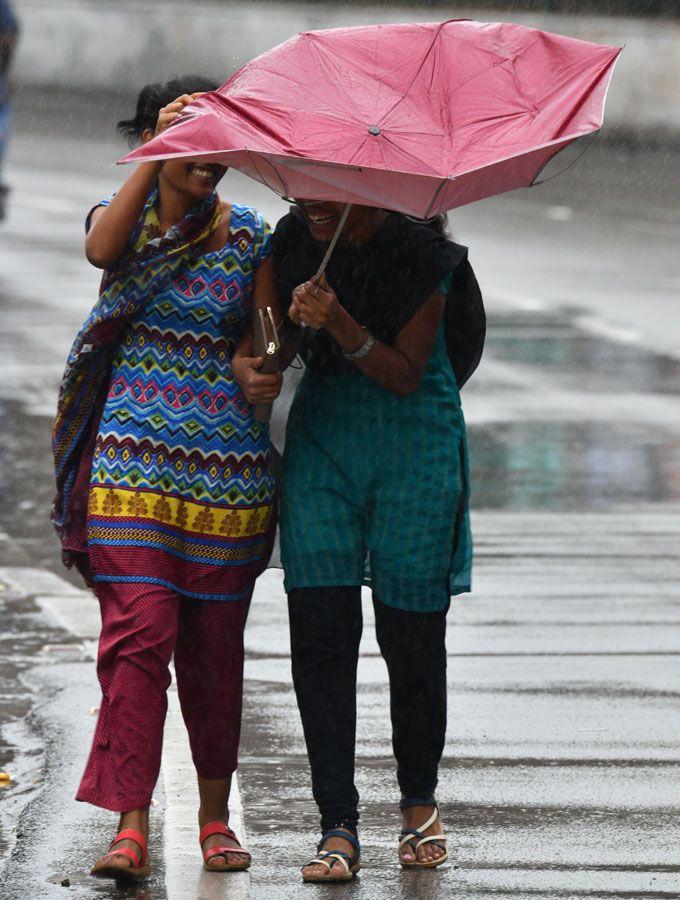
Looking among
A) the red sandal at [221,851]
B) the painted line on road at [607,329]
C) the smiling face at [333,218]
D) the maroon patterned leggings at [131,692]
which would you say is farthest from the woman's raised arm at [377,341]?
the painted line on road at [607,329]

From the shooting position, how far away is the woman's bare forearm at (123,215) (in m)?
5.09

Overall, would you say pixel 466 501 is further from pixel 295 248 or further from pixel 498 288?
pixel 498 288

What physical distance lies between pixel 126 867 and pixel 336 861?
0.49m

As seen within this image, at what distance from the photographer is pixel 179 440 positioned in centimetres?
516

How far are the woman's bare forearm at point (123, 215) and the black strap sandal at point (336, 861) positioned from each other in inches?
57.1

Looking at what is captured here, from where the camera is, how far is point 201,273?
5.19m

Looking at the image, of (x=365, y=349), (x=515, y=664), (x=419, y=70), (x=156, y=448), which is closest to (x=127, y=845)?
(x=156, y=448)

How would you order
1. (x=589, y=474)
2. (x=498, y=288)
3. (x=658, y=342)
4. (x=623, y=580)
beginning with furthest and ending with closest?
(x=498, y=288) → (x=658, y=342) → (x=589, y=474) → (x=623, y=580)

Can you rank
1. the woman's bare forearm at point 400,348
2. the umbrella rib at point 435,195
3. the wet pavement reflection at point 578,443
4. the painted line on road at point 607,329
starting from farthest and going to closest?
the painted line on road at point 607,329 < the wet pavement reflection at point 578,443 < the woman's bare forearm at point 400,348 < the umbrella rib at point 435,195

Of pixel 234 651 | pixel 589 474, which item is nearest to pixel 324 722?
pixel 234 651

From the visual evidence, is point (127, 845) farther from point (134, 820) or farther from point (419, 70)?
point (419, 70)

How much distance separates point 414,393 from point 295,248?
0.45 metres

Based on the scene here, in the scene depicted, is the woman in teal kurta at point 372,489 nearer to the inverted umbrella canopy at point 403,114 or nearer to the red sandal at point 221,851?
the red sandal at point 221,851

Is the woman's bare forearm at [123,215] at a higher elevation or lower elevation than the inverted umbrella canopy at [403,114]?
lower
